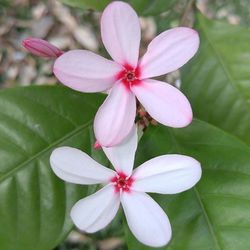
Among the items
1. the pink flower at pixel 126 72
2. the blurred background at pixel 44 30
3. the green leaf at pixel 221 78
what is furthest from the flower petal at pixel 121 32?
the blurred background at pixel 44 30

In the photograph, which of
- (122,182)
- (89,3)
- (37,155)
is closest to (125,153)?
(122,182)

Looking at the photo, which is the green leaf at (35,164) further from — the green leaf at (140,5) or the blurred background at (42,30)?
the blurred background at (42,30)

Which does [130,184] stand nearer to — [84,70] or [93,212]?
[93,212]

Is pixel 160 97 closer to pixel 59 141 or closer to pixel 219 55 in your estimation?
pixel 59 141

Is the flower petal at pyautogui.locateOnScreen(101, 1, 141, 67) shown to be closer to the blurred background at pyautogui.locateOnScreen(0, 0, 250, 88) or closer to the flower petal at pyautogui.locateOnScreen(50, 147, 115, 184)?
the flower petal at pyautogui.locateOnScreen(50, 147, 115, 184)

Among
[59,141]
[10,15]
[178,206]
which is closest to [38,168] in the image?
[59,141]

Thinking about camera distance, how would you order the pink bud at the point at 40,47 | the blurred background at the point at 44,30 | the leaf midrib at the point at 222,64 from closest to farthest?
Result: the pink bud at the point at 40,47 → the leaf midrib at the point at 222,64 → the blurred background at the point at 44,30
